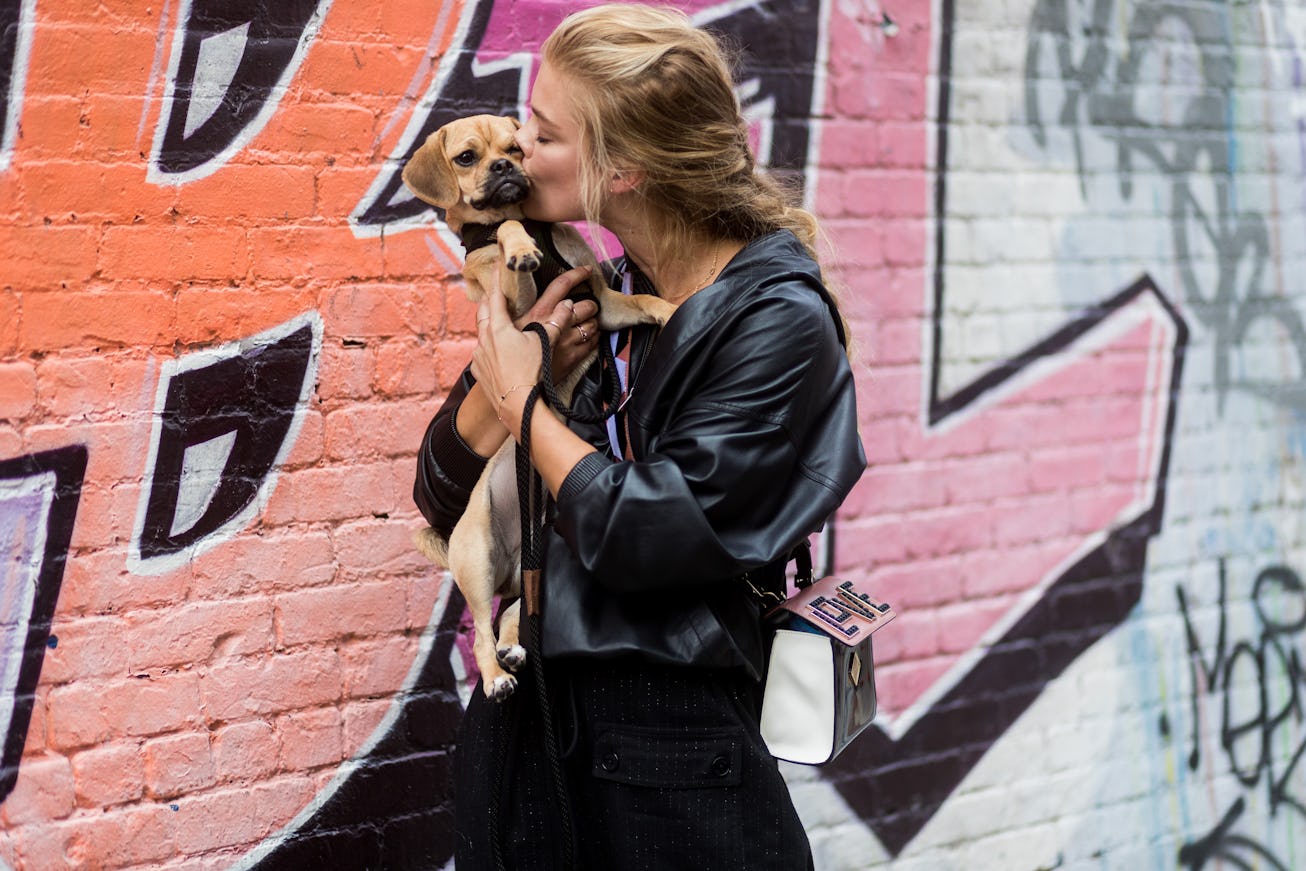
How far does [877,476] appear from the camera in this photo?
3369mm

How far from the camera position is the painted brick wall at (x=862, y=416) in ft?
8.11

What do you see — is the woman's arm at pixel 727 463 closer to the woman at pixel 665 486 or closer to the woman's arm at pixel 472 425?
the woman at pixel 665 486

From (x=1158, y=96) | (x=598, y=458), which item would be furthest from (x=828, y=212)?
(x=598, y=458)

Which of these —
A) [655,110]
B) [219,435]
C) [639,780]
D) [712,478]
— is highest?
[655,110]

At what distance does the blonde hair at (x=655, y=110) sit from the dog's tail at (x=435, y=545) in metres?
0.78

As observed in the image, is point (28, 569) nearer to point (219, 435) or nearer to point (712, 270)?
point (219, 435)

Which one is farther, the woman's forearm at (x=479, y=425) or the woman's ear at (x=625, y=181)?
the woman's forearm at (x=479, y=425)

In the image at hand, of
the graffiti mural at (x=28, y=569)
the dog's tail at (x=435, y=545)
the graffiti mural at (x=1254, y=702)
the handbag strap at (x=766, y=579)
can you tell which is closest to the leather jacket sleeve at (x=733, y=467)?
the handbag strap at (x=766, y=579)

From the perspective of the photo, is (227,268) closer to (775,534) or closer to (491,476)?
(491,476)

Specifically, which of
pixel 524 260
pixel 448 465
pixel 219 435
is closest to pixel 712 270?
pixel 524 260

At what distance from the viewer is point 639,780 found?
1.80m

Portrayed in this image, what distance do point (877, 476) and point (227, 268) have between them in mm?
1721

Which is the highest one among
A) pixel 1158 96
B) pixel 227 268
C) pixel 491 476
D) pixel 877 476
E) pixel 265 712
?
pixel 1158 96

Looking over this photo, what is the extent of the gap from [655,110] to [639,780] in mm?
966
